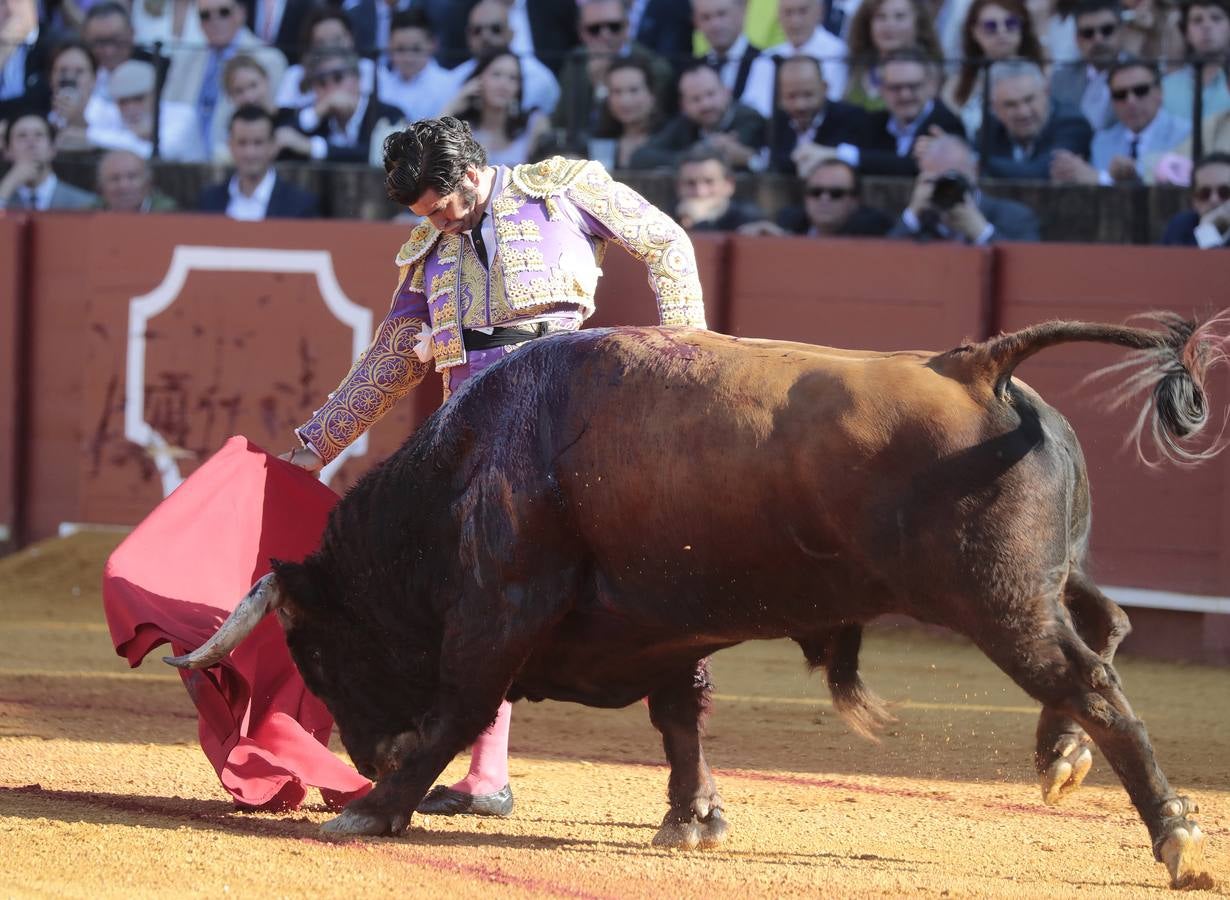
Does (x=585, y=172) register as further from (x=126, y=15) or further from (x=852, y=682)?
(x=126, y=15)

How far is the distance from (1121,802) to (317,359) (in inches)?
168

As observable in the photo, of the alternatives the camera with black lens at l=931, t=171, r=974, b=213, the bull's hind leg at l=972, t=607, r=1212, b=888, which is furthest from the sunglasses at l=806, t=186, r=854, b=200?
the bull's hind leg at l=972, t=607, r=1212, b=888

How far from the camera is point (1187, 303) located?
631 centimetres

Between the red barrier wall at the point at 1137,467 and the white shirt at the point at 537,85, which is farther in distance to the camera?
the white shirt at the point at 537,85

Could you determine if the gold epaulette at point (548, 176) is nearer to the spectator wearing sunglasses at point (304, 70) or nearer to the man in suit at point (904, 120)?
the man in suit at point (904, 120)

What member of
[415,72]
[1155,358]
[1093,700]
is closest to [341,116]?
[415,72]

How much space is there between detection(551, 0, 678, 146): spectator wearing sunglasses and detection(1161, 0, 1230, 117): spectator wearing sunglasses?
210 cm

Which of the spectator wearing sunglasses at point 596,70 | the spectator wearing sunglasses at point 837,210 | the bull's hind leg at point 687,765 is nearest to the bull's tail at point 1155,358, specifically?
the bull's hind leg at point 687,765

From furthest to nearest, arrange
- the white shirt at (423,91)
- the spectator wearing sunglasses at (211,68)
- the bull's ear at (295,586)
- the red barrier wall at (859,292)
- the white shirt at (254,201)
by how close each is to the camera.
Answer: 1. the spectator wearing sunglasses at (211,68)
2. the white shirt at (423,91)
3. the white shirt at (254,201)
4. the red barrier wall at (859,292)
5. the bull's ear at (295,586)

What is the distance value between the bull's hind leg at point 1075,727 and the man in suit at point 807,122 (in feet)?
14.6

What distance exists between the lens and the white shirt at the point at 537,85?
317 inches

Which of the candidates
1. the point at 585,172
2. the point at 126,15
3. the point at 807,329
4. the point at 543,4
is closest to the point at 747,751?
the point at 585,172

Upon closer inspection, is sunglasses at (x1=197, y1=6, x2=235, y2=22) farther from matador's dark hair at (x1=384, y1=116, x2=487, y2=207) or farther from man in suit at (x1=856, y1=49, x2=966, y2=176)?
matador's dark hair at (x1=384, y1=116, x2=487, y2=207)

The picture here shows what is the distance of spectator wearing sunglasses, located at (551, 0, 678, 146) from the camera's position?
25.7 feet
